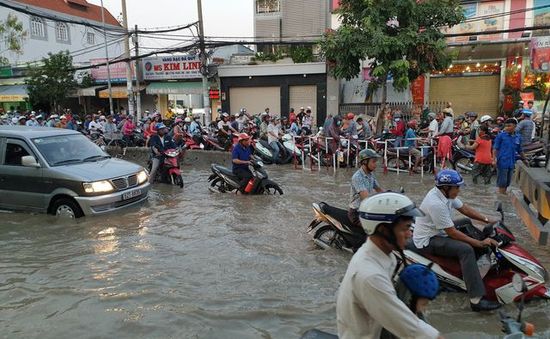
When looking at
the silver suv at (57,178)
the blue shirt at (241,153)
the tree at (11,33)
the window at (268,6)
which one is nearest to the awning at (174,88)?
the window at (268,6)

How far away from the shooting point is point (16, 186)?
8.35m

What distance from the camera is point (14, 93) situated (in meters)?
32.9

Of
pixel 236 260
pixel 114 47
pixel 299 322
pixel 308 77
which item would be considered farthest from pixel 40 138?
pixel 114 47

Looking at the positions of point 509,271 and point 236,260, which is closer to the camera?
point 509,271

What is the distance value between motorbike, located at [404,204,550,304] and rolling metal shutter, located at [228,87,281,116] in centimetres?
2058

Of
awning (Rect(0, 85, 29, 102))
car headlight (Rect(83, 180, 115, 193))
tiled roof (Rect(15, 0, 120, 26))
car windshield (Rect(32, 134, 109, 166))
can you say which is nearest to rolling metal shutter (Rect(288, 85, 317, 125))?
car windshield (Rect(32, 134, 109, 166))

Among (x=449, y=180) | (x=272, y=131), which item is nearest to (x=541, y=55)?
(x=449, y=180)

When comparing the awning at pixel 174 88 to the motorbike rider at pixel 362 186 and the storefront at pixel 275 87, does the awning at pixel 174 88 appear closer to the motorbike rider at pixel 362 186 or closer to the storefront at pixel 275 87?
the storefront at pixel 275 87

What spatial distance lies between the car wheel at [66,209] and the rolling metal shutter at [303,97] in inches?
656

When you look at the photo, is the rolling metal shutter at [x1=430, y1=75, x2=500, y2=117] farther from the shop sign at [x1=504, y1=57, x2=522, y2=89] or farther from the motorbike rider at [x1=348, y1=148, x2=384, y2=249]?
the motorbike rider at [x1=348, y1=148, x2=384, y2=249]

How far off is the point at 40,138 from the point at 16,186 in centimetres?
97

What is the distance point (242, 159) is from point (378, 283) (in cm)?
781

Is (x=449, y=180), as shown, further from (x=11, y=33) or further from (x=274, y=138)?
(x=11, y=33)

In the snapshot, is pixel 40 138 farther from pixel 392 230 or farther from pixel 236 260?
pixel 392 230
